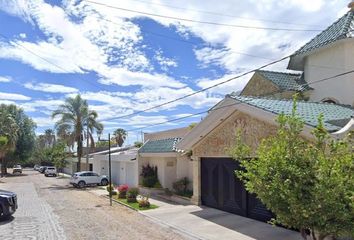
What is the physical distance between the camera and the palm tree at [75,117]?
41.7 m

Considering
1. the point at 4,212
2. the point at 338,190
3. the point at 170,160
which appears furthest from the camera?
the point at 170,160

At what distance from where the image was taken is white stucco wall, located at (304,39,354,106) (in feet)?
62.8

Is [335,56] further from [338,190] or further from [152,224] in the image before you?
[338,190]

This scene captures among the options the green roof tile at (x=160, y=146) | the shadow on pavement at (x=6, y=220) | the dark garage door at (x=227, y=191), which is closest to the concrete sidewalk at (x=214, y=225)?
the dark garage door at (x=227, y=191)

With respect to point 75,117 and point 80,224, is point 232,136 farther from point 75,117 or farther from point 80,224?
point 75,117

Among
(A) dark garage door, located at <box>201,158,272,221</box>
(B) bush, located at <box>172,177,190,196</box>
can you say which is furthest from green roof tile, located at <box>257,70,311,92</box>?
(B) bush, located at <box>172,177,190,196</box>

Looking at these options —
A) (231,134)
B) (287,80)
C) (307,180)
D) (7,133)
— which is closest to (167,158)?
(287,80)

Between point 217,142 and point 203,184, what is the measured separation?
272 centimetres

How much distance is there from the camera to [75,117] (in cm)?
4209

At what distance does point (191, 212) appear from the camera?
57.3 feet

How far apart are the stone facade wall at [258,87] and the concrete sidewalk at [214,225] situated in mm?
8440

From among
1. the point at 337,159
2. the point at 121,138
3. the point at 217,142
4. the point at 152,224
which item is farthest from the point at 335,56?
the point at 121,138

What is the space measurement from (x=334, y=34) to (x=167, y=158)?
43.2 feet

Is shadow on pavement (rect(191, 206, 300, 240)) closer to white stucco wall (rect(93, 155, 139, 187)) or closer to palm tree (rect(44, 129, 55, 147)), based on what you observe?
white stucco wall (rect(93, 155, 139, 187))
